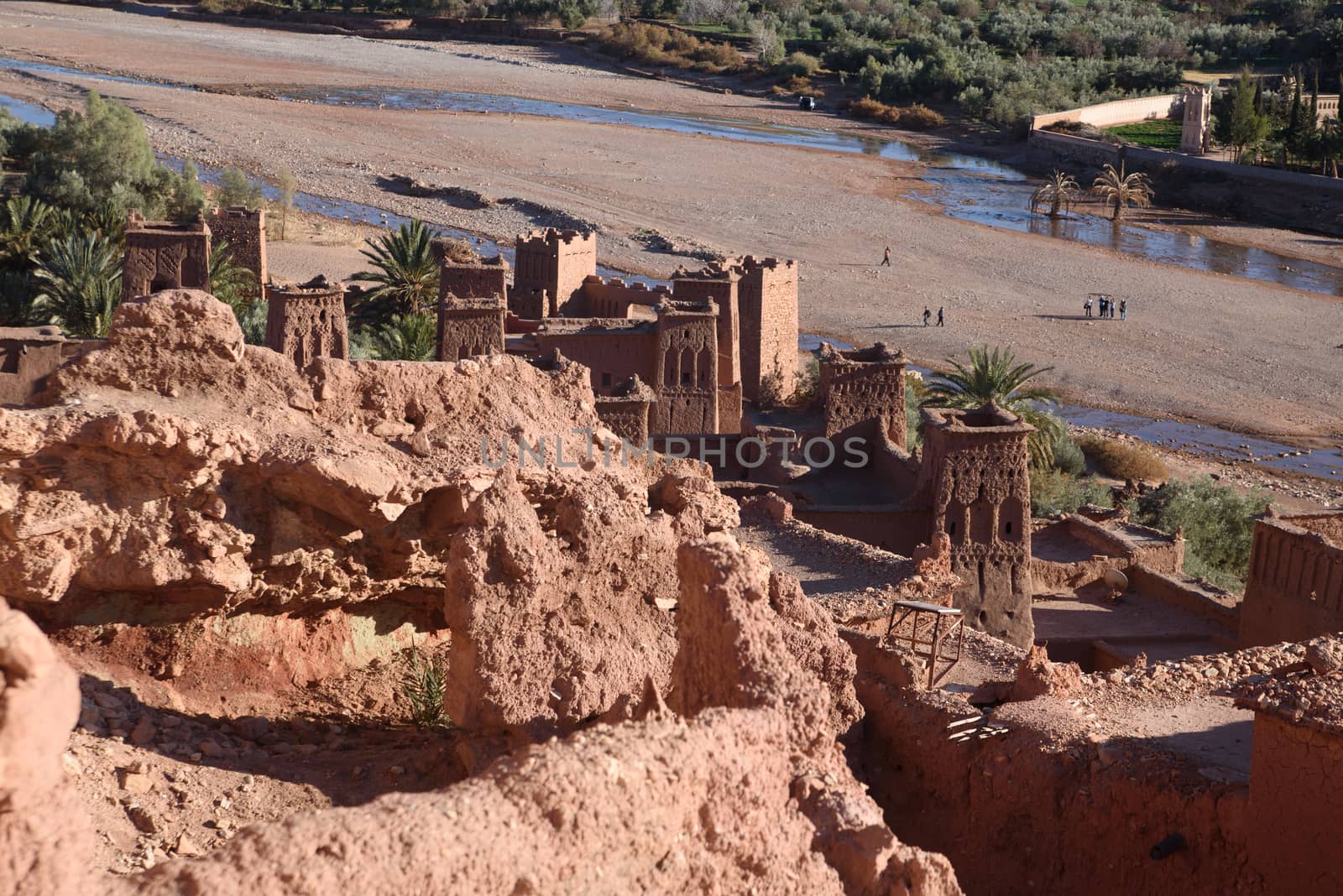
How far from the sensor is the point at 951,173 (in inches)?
2414

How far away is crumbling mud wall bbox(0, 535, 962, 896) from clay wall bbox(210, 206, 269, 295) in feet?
82.5

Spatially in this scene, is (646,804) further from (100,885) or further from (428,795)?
(100,885)

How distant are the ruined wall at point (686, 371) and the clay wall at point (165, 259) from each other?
23.5 feet

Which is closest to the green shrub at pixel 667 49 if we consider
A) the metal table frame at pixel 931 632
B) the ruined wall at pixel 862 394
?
the ruined wall at pixel 862 394

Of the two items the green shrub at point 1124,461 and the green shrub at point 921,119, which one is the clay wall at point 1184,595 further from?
the green shrub at point 921,119

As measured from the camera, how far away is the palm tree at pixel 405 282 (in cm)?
3078

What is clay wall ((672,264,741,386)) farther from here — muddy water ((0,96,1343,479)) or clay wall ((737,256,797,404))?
muddy water ((0,96,1343,479))

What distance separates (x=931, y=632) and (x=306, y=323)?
9745mm

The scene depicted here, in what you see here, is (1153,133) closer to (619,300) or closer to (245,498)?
(619,300)

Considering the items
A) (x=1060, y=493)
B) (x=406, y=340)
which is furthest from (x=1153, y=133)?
(x=406, y=340)

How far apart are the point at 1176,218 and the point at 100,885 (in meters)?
55.5

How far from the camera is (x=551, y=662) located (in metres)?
7.70

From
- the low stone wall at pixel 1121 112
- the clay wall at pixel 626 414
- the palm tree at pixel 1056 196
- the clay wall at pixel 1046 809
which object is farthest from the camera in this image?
the low stone wall at pixel 1121 112

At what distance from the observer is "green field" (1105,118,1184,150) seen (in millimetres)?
63000
